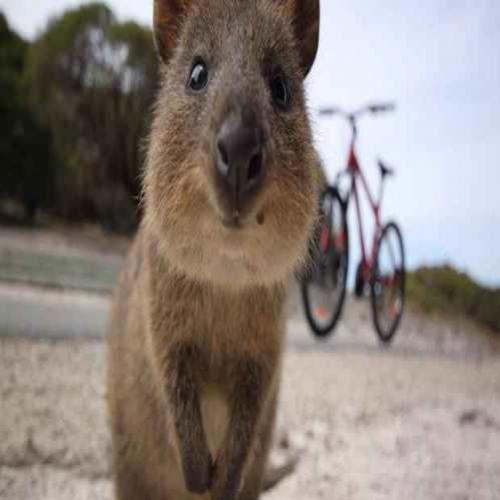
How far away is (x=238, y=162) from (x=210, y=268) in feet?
1.37

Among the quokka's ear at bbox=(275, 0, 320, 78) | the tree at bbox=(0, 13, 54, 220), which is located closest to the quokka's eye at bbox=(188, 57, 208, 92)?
the quokka's ear at bbox=(275, 0, 320, 78)

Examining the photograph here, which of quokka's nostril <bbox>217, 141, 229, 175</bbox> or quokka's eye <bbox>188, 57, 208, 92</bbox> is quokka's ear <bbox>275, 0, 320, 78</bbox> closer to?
quokka's eye <bbox>188, 57, 208, 92</bbox>

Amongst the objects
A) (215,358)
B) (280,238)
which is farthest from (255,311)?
(280,238)

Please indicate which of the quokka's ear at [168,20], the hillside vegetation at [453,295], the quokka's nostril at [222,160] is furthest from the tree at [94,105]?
the hillside vegetation at [453,295]

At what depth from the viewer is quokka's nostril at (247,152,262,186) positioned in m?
1.22

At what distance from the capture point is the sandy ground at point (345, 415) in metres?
2.39

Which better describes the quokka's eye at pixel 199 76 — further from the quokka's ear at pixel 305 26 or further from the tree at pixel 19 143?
the tree at pixel 19 143

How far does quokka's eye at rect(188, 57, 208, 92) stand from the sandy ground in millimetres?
1460

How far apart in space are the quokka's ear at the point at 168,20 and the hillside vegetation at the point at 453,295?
1765mm

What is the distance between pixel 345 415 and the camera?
10.9 ft

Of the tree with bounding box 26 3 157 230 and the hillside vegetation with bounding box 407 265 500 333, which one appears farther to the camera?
the hillside vegetation with bounding box 407 265 500 333

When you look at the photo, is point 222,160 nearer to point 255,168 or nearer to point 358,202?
point 255,168

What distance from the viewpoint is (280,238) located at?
1.49 metres

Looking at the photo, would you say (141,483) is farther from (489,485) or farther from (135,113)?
(135,113)
